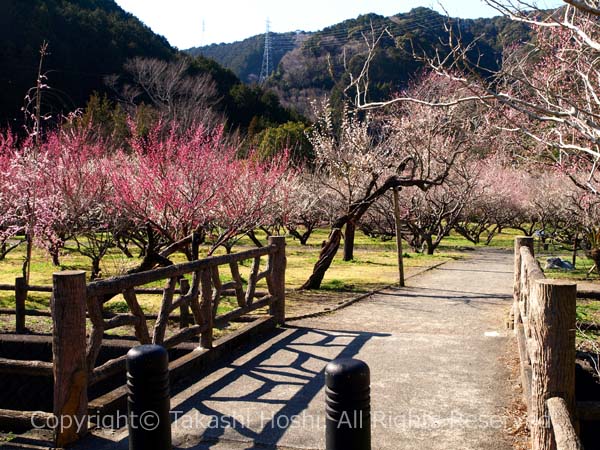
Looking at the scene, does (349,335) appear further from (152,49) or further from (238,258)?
(152,49)

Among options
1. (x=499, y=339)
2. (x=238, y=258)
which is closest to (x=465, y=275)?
(x=499, y=339)

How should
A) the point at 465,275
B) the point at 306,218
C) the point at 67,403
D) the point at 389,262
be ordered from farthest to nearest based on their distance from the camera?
1. the point at 306,218
2. the point at 389,262
3. the point at 465,275
4. the point at 67,403

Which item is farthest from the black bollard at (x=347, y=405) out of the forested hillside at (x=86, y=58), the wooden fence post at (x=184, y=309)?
the forested hillside at (x=86, y=58)

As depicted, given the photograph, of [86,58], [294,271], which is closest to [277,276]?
[294,271]

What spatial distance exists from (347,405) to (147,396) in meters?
1.19

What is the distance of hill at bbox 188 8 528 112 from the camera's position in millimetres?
32031

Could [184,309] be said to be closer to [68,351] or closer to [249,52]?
[68,351]

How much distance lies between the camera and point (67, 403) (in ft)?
14.3

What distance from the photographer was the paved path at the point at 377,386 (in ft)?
14.6

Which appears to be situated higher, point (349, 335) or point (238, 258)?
point (238, 258)

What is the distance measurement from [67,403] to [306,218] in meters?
24.2

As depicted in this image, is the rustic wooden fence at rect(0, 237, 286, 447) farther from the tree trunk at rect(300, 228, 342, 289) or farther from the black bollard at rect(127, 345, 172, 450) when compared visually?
the tree trunk at rect(300, 228, 342, 289)

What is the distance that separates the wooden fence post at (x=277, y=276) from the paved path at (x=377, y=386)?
30cm

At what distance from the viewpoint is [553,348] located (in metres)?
3.58
